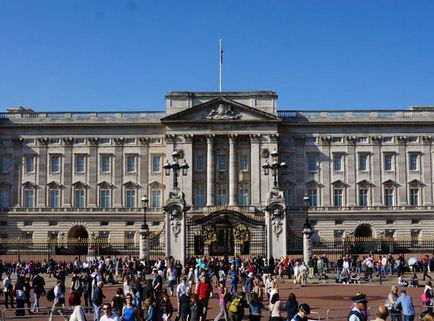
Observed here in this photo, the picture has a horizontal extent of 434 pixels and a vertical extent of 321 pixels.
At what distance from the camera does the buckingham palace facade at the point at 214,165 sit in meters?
72.2

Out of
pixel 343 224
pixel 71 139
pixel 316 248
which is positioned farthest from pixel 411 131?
pixel 71 139

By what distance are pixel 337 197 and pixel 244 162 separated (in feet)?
38.6

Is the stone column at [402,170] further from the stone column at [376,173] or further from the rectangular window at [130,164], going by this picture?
the rectangular window at [130,164]

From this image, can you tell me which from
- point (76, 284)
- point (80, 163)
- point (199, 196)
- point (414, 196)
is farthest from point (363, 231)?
point (76, 284)

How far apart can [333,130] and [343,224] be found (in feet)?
36.4

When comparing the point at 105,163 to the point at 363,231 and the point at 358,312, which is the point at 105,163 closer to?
the point at 363,231

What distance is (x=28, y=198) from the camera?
74.4 meters

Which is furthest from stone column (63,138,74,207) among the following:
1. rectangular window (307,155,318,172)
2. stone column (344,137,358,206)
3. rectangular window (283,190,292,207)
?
stone column (344,137,358,206)

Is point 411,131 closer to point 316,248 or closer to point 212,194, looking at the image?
point 316,248

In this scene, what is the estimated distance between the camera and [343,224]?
73.1 metres

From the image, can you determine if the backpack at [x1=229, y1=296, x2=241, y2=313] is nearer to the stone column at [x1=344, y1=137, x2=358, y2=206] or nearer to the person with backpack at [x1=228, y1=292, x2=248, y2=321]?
the person with backpack at [x1=228, y1=292, x2=248, y2=321]

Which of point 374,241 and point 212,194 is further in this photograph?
point 212,194

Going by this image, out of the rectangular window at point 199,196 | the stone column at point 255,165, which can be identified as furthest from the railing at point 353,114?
the rectangular window at point 199,196

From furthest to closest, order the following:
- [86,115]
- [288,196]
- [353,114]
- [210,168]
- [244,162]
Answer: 1. [86,115]
2. [353,114]
3. [288,196]
4. [244,162]
5. [210,168]
